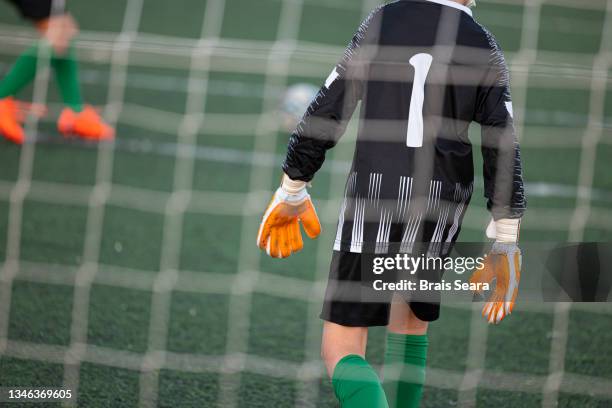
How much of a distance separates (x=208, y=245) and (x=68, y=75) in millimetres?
1399

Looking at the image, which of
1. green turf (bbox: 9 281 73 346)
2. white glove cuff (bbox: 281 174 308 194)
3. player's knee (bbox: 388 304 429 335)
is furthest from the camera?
A: green turf (bbox: 9 281 73 346)

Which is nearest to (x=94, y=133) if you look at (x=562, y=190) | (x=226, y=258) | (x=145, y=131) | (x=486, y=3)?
(x=145, y=131)

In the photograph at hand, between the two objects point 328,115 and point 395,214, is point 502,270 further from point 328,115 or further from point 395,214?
point 328,115

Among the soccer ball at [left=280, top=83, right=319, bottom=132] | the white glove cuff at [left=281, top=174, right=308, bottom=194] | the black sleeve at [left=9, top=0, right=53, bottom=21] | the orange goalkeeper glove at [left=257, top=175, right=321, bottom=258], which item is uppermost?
the black sleeve at [left=9, top=0, right=53, bottom=21]

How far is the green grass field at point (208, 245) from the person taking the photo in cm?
229

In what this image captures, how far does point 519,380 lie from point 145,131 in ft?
8.98

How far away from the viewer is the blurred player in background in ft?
12.9

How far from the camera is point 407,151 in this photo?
165cm

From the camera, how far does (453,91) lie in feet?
5.35

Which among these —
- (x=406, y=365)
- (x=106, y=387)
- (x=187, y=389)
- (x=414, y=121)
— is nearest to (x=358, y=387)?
(x=406, y=365)

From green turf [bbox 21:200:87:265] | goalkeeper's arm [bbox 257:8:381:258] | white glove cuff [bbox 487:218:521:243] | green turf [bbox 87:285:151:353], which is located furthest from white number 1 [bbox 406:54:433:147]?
green turf [bbox 21:200:87:265]

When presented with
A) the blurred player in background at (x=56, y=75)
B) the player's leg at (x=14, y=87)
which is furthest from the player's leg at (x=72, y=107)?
the player's leg at (x=14, y=87)

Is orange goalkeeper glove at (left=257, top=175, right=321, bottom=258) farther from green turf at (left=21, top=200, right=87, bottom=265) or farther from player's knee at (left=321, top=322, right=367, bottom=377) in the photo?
green turf at (left=21, top=200, right=87, bottom=265)

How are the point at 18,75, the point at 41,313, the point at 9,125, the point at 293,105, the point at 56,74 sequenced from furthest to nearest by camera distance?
the point at 293,105, the point at 56,74, the point at 9,125, the point at 18,75, the point at 41,313
